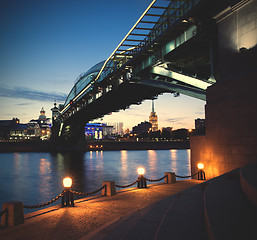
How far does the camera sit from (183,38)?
19.9 meters

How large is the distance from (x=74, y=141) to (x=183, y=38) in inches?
3129

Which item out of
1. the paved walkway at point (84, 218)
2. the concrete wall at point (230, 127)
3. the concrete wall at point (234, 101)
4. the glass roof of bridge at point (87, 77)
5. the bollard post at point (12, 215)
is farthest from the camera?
the glass roof of bridge at point (87, 77)

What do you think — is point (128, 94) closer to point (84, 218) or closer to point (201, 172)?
point (201, 172)

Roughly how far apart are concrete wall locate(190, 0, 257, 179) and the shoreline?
84840mm

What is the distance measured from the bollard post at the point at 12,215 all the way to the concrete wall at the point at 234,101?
1017 cm

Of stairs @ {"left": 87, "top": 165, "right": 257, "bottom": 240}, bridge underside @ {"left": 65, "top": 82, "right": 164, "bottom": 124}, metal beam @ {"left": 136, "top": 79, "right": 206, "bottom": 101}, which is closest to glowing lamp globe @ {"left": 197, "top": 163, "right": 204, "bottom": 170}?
metal beam @ {"left": 136, "top": 79, "right": 206, "bottom": 101}

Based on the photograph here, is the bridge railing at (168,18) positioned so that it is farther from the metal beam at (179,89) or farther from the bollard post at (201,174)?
the bollard post at (201,174)

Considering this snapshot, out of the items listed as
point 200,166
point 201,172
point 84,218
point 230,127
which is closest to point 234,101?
point 230,127

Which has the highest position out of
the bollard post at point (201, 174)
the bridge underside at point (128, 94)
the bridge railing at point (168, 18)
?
the bridge railing at point (168, 18)

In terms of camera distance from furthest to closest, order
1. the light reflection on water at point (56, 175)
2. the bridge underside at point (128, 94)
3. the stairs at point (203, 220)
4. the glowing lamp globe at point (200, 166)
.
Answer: the bridge underside at point (128, 94) < the light reflection on water at point (56, 175) < the glowing lamp globe at point (200, 166) < the stairs at point (203, 220)

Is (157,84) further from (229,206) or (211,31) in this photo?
(229,206)

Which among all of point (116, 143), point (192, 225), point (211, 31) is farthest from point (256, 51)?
point (116, 143)

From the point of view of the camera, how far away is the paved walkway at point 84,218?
7.31 meters

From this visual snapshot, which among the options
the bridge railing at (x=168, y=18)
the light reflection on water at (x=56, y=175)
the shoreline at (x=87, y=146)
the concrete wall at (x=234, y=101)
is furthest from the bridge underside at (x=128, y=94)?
the shoreline at (x=87, y=146)
